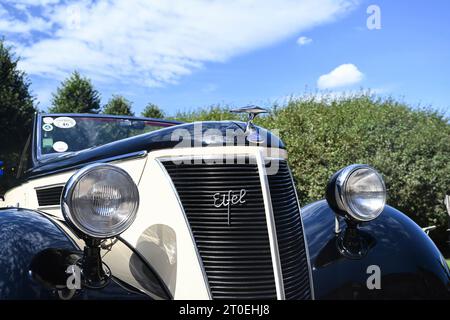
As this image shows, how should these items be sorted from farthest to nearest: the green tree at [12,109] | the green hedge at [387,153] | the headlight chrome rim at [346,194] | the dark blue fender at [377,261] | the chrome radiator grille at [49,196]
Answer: the green tree at [12,109], the green hedge at [387,153], the chrome radiator grille at [49,196], the headlight chrome rim at [346,194], the dark blue fender at [377,261]

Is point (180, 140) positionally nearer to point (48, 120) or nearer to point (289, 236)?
point (289, 236)

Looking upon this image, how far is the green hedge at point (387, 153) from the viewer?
1036cm

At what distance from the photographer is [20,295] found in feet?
5.88

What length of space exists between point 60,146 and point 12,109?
16.2 meters

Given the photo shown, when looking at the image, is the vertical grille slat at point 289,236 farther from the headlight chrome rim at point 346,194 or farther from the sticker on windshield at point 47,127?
the sticker on windshield at point 47,127

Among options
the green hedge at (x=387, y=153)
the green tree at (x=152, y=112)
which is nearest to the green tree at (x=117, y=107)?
the green tree at (x=152, y=112)

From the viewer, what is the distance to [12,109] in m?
18.1

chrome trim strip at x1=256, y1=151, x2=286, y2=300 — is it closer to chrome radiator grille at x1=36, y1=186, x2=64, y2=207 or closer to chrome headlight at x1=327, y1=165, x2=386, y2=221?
chrome headlight at x1=327, y1=165, x2=386, y2=221

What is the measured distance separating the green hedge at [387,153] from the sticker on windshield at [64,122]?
749 cm

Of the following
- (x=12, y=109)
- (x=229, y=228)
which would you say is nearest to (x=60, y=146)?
(x=229, y=228)

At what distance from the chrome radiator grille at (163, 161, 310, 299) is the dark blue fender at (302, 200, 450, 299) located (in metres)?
0.56

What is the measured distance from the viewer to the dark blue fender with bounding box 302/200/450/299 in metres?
2.54

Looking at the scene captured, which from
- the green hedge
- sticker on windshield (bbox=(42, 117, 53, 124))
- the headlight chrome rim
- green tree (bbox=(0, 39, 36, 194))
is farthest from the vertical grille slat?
green tree (bbox=(0, 39, 36, 194))
